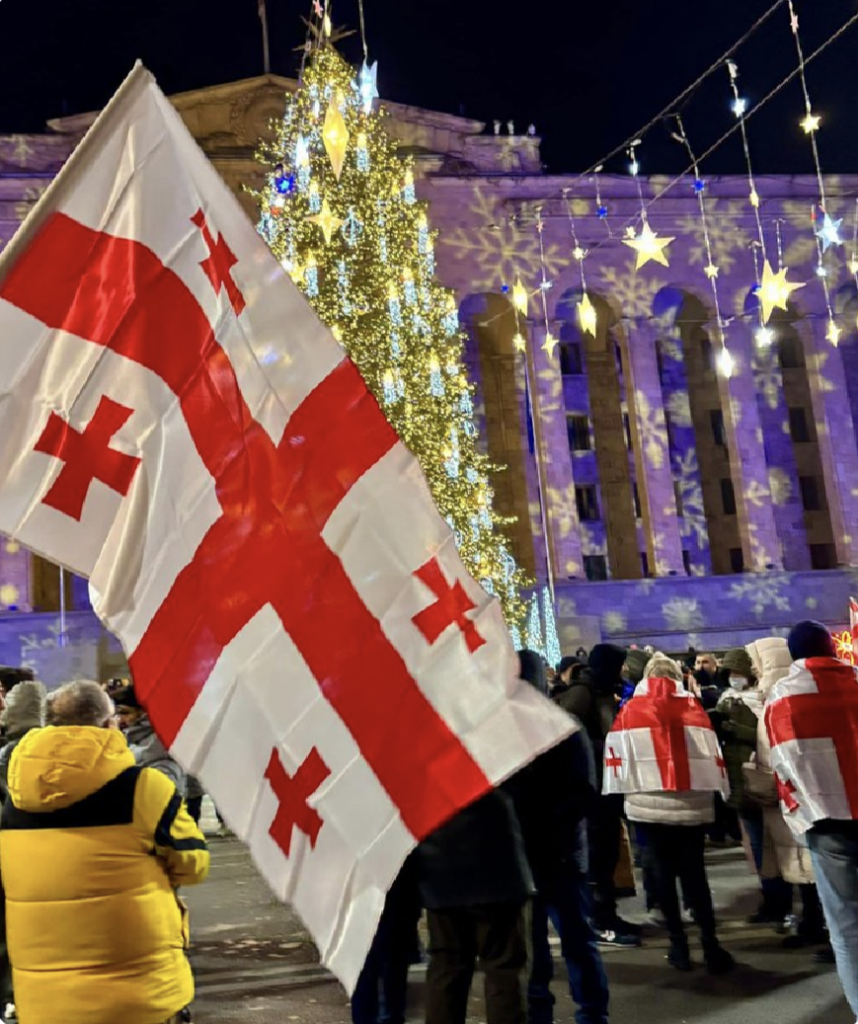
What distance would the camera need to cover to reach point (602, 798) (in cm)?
747

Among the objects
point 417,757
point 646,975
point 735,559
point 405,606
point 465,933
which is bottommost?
point 646,975

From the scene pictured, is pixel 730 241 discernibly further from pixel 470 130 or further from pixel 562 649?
pixel 562 649

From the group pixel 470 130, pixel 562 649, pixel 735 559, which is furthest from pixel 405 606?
pixel 735 559

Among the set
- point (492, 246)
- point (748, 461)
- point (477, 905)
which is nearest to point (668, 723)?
point (477, 905)

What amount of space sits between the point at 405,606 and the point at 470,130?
33737mm

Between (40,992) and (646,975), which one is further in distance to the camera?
(646,975)

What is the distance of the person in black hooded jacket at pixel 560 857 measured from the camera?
16.0 ft

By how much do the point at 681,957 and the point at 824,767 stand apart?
82.2 inches

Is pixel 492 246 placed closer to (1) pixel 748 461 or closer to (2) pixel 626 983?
(1) pixel 748 461

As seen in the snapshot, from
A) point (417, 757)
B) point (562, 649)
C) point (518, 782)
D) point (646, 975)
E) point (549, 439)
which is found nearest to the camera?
point (417, 757)

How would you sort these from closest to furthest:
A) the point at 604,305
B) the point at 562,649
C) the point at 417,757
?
the point at 417,757
the point at 562,649
the point at 604,305

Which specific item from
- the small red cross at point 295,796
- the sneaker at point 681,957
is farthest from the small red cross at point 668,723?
the small red cross at point 295,796

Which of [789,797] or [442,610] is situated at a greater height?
[442,610]

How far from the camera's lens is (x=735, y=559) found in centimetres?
3784
